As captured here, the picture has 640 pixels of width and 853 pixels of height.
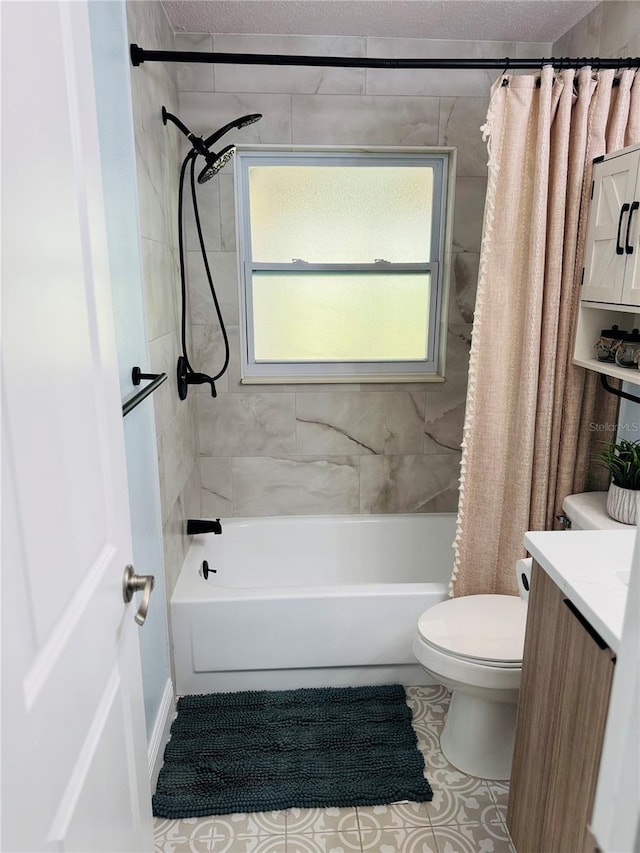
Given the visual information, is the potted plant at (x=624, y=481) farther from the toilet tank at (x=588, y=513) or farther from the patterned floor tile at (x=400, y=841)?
the patterned floor tile at (x=400, y=841)

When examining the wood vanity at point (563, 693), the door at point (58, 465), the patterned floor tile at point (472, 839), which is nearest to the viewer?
the door at point (58, 465)

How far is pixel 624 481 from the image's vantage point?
1.93m

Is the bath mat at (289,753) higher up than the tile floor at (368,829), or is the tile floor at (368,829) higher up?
the bath mat at (289,753)

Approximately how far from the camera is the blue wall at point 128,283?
1.48 m

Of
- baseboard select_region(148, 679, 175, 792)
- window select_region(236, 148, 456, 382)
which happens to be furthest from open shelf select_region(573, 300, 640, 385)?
baseboard select_region(148, 679, 175, 792)

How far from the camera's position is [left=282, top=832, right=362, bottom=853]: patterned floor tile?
1729 mm

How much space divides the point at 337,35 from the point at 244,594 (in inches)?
90.1

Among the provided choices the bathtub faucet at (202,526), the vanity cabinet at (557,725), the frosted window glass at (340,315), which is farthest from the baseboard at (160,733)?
the frosted window glass at (340,315)

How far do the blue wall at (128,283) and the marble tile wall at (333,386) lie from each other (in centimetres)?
94

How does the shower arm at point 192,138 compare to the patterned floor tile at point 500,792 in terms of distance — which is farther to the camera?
the shower arm at point 192,138

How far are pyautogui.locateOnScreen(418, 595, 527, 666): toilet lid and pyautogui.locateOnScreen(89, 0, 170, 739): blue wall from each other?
0.90m

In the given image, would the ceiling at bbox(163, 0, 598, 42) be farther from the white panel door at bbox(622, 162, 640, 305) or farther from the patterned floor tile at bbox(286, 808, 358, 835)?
the patterned floor tile at bbox(286, 808, 358, 835)

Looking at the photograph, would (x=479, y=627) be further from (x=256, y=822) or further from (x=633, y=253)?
(x=633, y=253)

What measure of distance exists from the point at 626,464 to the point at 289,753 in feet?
4.81
